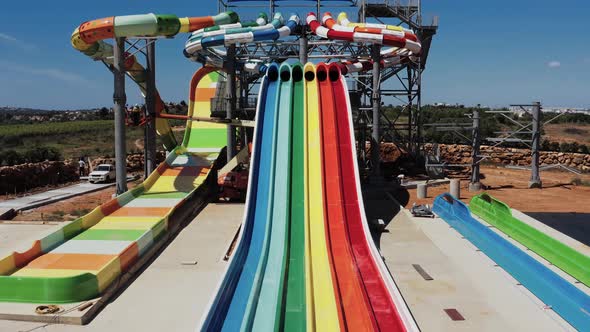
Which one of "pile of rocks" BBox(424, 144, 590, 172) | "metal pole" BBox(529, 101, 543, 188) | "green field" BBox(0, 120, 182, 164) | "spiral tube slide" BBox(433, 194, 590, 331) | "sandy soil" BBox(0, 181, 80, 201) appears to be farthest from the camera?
"green field" BBox(0, 120, 182, 164)

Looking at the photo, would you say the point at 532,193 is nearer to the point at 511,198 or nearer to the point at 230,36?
the point at 511,198

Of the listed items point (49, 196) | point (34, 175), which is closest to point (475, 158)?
point (49, 196)

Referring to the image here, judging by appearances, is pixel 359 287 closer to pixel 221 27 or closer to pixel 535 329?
pixel 535 329

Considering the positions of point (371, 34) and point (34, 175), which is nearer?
point (371, 34)

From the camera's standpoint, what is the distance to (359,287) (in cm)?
1072

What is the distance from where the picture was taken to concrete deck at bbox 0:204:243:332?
10094mm

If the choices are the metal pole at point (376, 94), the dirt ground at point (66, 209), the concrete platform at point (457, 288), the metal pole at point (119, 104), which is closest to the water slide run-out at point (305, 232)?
the concrete platform at point (457, 288)

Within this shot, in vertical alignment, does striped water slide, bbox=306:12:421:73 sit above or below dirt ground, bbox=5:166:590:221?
above

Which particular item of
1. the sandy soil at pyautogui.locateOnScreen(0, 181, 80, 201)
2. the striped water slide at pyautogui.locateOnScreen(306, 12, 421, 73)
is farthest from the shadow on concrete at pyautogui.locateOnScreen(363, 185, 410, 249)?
the sandy soil at pyautogui.locateOnScreen(0, 181, 80, 201)

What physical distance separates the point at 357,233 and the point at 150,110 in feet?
43.1

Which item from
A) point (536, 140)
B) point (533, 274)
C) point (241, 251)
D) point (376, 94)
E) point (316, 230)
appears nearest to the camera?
point (533, 274)

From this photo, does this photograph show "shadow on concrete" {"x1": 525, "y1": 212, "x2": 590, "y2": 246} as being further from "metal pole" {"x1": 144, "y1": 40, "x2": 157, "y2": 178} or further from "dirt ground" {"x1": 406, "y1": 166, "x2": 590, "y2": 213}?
"metal pole" {"x1": 144, "y1": 40, "x2": 157, "y2": 178}

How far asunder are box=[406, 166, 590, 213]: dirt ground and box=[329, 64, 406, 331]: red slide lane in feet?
19.7

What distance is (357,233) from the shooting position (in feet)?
44.3
